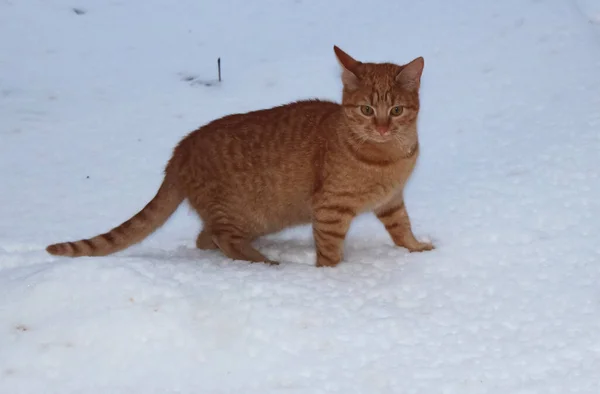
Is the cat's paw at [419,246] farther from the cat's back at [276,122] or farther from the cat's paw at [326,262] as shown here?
the cat's back at [276,122]

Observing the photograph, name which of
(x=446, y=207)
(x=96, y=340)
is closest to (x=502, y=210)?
(x=446, y=207)

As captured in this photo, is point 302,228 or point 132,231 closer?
point 132,231

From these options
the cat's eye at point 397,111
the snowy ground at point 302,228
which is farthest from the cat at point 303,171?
the snowy ground at point 302,228

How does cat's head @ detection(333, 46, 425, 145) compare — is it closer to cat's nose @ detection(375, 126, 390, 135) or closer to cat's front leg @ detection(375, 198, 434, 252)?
cat's nose @ detection(375, 126, 390, 135)

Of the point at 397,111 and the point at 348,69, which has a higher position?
the point at 348,69

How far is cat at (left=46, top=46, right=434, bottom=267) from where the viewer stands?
3.68 meters

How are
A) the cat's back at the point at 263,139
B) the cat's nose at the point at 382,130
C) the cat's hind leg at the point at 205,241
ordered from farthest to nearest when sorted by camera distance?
the cat's hind leg at the point at 205,241 → the cat's back at the point at 263,139 → the cat's nose at the point at 382,130

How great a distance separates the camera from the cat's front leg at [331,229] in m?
3.71

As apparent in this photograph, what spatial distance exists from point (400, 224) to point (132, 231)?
1288 millimetres

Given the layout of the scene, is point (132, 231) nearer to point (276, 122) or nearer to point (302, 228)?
point (276, 122)

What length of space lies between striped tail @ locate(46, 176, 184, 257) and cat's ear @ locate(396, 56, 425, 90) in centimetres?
121

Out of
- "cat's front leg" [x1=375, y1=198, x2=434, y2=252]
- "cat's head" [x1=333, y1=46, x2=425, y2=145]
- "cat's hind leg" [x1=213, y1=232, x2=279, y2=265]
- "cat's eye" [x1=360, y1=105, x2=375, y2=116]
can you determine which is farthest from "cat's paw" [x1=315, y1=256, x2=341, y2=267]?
"cat's eye" [x1=360, y1=105, x2=375, y2=116]

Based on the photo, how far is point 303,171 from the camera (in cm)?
386

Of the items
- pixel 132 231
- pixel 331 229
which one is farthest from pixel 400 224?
pixel 132 231
